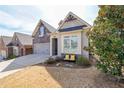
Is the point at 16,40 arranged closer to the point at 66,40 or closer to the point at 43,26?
the point at 43,26

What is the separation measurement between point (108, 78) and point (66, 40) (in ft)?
32.4

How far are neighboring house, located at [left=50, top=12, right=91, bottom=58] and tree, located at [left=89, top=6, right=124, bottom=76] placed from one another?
294 inches

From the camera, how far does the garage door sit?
22.7 metres

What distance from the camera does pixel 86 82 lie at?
6848 mm

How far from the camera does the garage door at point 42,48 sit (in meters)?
22.7

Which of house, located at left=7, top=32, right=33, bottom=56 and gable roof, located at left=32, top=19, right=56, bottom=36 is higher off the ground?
gable roof, located at left=32, top=19, right=56, bottom=36

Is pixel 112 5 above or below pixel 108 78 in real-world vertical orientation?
above

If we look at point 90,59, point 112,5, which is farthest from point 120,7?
point 90,59

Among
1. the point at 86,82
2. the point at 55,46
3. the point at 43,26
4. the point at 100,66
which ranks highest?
the point at 43,26

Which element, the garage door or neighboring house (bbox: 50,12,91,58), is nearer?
neighboring house (bbox: 50,12,91,58)

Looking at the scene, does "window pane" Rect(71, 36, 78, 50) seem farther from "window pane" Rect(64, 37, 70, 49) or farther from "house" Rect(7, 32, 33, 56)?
"house" Rect(7, 32, 33, 56)

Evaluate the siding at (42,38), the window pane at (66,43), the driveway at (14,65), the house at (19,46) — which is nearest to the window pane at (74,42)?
the window pane at (66,43)

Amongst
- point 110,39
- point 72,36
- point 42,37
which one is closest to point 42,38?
point 42,37

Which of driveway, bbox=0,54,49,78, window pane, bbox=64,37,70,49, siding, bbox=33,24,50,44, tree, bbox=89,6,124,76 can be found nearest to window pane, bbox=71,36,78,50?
window pane, bbox=64,37,70,49
